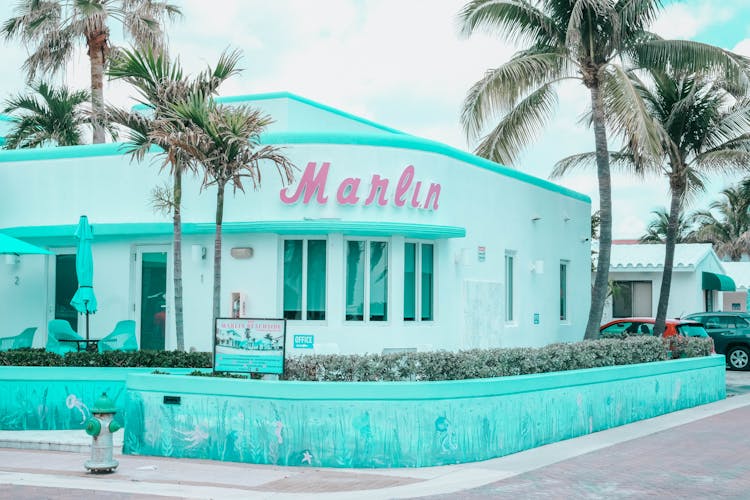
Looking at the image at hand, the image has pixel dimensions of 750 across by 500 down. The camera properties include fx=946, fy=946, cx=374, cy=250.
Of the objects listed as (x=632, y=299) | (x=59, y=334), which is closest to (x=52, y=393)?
(x=59, y=334)

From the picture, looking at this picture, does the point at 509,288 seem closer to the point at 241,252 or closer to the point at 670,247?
the point at 241,252

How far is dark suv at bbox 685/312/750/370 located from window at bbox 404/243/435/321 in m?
13.1

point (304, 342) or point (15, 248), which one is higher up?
point (15, 248)

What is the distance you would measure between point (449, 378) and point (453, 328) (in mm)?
Answer: 5455

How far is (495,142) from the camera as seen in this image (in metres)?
21.1

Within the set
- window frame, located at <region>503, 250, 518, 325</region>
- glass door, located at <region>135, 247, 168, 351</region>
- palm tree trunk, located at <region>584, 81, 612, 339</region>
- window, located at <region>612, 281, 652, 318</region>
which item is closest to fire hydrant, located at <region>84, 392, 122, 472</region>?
glass door, located at <region>135, 247, 168, 351</region>

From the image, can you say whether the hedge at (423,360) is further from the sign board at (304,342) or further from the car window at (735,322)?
the car window at (735,322)

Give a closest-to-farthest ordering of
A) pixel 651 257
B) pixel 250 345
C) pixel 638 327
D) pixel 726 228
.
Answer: pixel 250 345
pixel 638 327
pixel 651 257
pixel 726 228

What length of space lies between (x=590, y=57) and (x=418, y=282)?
6.50 meters

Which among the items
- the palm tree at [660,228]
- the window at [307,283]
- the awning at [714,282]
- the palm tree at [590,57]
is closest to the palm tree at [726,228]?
the palm tree at [660,228]

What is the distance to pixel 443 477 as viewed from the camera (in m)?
10.2

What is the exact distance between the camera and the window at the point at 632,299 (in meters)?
35.4

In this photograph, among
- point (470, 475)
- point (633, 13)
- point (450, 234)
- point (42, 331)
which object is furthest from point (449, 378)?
point (633, 13)

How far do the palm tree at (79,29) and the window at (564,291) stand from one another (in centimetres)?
1227
